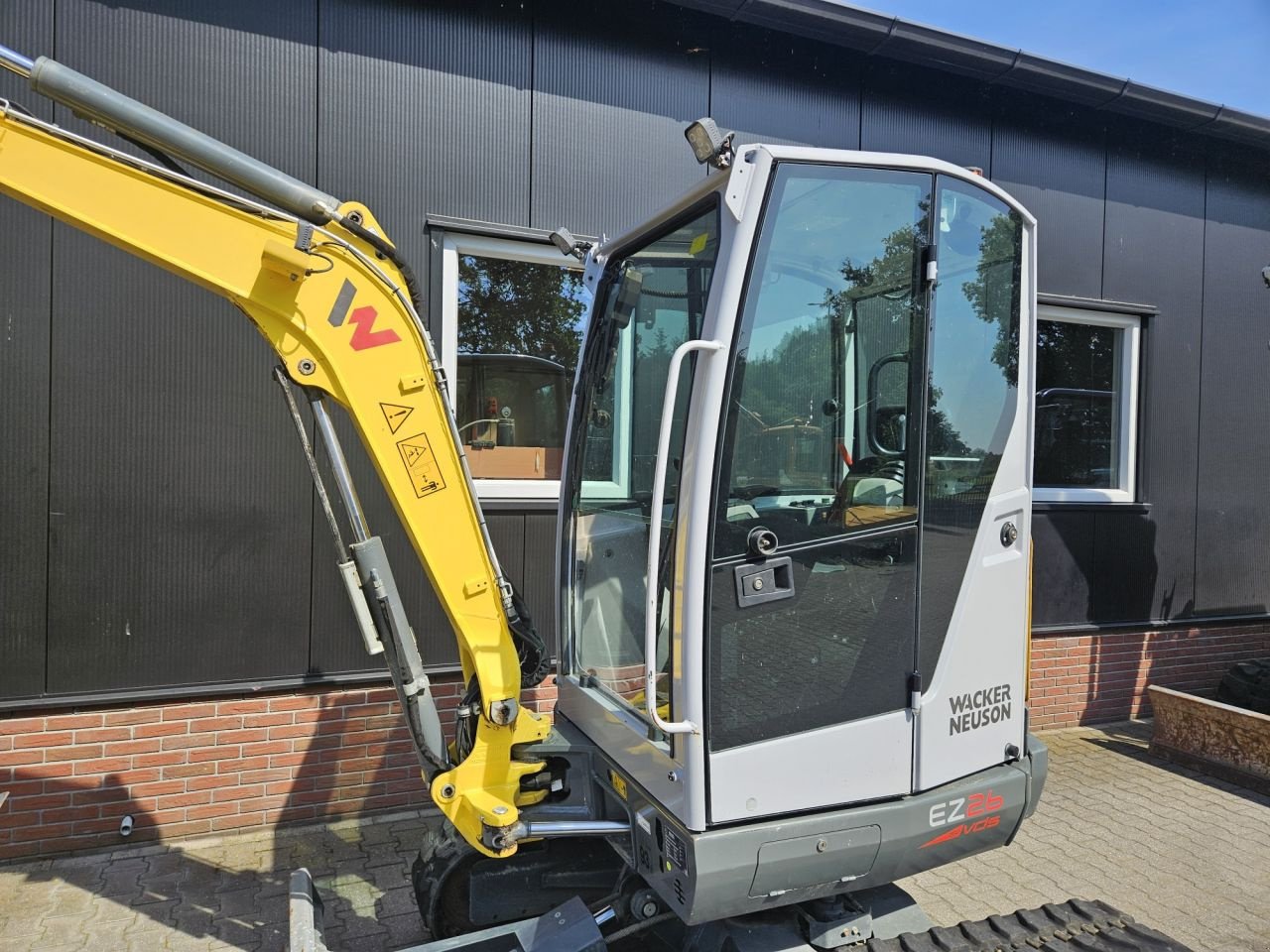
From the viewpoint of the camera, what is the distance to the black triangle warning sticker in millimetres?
2469

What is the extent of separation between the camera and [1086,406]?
6.33 meters

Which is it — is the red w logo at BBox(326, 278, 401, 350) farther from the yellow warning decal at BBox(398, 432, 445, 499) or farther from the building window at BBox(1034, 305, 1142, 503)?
the building window at BBox(1034, 305, 1142, 503)

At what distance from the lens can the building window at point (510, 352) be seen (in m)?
4.69

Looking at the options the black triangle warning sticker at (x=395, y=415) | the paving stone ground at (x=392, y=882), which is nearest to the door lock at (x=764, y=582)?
the black triangle warning sticker at (x=395, y=415)

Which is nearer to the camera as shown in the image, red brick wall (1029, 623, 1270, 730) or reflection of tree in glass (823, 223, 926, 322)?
reflection of tree in glass (823, 223, 926, 322)

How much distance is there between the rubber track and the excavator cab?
19cm

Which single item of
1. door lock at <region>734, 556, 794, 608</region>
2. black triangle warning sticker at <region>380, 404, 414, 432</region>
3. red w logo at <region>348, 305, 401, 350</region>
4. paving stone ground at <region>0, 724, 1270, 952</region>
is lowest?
paving stone ground at <region>0, 724, 1270, 952</region>

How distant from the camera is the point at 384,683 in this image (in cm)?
441

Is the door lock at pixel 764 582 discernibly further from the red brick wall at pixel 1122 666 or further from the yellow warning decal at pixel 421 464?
the red brick wall at pixel 1122 666

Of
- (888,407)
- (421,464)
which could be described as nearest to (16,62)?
(421,464)

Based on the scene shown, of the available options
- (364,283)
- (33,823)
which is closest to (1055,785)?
(364,283)

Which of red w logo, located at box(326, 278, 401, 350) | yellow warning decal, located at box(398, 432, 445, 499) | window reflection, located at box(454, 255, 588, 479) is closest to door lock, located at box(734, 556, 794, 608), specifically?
yellow warning decal, located at box(398, 432, 445, 499)

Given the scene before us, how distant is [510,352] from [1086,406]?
15.0 feet

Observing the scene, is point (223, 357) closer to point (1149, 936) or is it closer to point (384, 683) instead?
point (384, 683)
